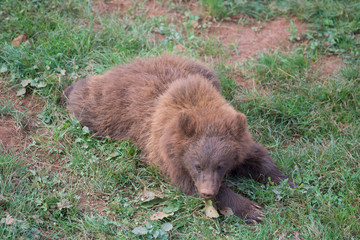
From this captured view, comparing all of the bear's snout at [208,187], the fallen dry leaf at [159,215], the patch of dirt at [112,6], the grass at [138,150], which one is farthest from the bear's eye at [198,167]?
the patch of dirt at [112,6]

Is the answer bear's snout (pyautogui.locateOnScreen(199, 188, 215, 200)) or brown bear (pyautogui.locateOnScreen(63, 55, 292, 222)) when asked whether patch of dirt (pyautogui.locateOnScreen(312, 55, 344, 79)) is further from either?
bear's snout (pyautogui.locateOnScreen(199, 188, 215, 200))

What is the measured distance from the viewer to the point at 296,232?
4.66 meters

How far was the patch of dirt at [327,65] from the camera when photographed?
277 inches

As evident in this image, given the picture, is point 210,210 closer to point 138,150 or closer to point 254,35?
point 138,150

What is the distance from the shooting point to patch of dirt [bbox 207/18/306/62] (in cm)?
765

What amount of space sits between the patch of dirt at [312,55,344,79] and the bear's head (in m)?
2.72

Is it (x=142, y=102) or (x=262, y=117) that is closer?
(x=142, y=102)

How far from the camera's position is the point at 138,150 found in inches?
233

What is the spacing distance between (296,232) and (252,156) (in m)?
1.11

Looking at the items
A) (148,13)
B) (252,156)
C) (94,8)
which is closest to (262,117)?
(252,156)

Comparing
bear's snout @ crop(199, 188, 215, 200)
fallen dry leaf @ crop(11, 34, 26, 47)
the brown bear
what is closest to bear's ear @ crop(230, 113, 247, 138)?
the brown bear

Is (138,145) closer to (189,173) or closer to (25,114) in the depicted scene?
(189,173)

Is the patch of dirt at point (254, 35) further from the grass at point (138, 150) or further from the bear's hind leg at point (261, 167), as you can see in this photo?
the bear's hind leg at point (261, 167)

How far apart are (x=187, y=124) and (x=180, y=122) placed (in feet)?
0.27
